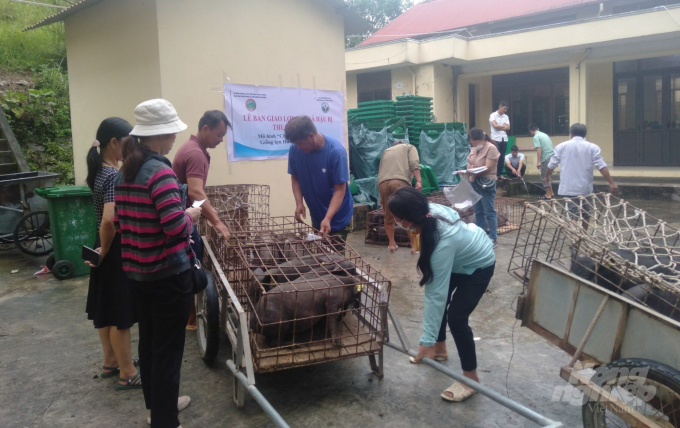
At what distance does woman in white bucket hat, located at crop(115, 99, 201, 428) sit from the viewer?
241cm

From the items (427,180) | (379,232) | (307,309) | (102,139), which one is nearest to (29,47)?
(427,180)

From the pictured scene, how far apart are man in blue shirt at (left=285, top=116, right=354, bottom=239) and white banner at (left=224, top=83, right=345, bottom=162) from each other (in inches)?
91.0

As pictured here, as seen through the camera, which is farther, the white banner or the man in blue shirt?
the white banner

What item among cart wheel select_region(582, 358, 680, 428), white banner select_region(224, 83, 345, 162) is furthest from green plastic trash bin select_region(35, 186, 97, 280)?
cart wheel select_region(582, 358, 680, 428)

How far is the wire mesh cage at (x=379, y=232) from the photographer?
7418 millimetres

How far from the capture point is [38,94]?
10625 mm

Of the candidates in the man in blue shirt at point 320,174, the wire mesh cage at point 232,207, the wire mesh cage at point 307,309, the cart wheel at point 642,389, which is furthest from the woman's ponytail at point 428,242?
the wire mesh cage at point 232,207

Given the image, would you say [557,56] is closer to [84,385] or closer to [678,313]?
[678,313]

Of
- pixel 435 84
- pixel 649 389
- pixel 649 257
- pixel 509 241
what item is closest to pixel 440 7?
pixel 435 84

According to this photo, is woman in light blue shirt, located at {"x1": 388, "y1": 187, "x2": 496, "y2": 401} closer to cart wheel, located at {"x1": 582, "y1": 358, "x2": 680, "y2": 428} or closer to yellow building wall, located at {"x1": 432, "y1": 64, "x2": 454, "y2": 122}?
cart wheel, located at {"x1": 582, "y1": 358, "x2": 680, "y2": 428}

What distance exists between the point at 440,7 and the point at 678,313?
1923cm

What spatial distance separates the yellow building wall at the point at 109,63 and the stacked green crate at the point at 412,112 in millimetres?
5803

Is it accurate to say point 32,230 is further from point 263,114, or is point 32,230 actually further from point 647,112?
point 647,112

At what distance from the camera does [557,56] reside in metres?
14.3
